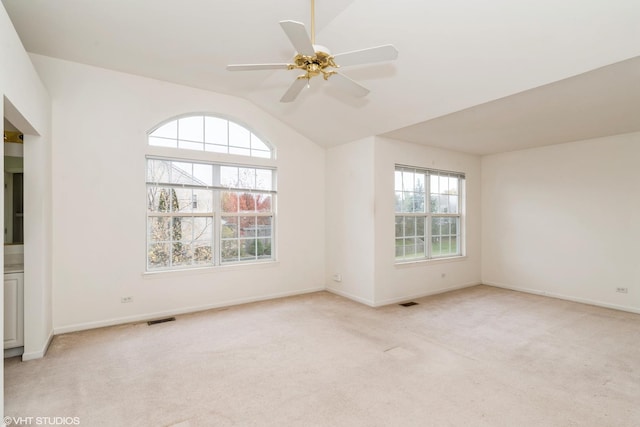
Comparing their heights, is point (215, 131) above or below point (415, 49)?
below

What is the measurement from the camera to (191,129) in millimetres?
4387

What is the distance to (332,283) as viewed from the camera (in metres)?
5.40

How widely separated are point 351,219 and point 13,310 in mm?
4043

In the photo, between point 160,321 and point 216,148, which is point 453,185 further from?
point 160,321

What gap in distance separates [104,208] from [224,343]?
2.19 metres

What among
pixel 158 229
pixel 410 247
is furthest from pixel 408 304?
pixel 158 229

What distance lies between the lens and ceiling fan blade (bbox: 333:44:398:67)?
6.98 feet

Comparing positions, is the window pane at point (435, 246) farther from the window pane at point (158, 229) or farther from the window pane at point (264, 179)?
the window pane at point (158, 229)

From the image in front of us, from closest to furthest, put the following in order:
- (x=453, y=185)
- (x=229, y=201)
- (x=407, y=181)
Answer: (x=229, y=201), (x=407, y=181), (x=453, y=185)

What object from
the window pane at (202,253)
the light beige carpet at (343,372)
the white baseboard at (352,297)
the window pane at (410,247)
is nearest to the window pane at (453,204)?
the window pane at (410,247)

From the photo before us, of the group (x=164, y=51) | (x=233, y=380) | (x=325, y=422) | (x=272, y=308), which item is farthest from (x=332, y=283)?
(x=164, y=51)

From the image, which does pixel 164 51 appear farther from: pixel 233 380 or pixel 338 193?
pixel 233 380

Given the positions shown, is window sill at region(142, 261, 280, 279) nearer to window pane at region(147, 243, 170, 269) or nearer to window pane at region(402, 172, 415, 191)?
window pane at region(147, 243, 170, 269)

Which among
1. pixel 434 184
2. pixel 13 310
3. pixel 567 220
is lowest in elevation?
pixel 13 310
